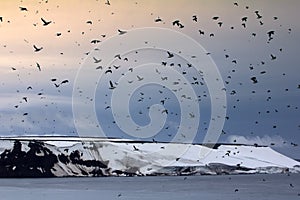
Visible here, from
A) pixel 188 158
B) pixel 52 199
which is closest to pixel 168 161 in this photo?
pixel 188 158

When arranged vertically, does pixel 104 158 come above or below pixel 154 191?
above

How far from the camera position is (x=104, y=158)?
179250mm

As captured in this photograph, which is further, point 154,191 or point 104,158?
point 104,158

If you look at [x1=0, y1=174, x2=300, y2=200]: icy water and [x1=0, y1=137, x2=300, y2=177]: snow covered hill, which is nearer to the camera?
[x1=0, y1=174, x2=300, y2=200]: icy water

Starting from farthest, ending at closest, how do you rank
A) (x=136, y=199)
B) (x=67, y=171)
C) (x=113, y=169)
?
(x=113, y=169) → (x=67, y=171) → (x=136, y=199)

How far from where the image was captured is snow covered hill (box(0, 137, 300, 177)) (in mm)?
164250

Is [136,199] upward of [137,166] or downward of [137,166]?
downward

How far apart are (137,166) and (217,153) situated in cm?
2123

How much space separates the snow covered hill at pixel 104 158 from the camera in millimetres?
164250

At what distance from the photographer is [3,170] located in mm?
167875

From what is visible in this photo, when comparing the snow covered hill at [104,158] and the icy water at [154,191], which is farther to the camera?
the snow covered hill at [104,158]

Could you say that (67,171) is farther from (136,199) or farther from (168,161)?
(136,199)

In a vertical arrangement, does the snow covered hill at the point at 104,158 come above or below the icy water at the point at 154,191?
above

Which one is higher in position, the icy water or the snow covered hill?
the snow covered hill
